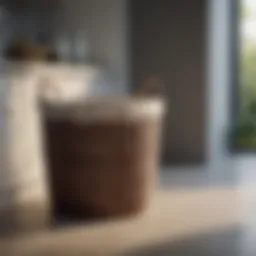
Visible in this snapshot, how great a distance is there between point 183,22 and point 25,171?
58.9 inches

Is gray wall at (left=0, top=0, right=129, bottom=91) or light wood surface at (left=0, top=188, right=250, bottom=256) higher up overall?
gray wall at (left=0, top=0, right=129, bottom=91)

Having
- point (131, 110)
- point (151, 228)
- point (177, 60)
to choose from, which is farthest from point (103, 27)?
point (151, 228)

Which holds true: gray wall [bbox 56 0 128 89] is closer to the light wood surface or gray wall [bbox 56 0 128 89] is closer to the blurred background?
the blurred background

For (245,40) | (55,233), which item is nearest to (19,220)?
(55,233)

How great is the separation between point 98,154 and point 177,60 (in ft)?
5.17

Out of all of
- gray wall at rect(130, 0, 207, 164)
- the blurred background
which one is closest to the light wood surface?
the blurred background

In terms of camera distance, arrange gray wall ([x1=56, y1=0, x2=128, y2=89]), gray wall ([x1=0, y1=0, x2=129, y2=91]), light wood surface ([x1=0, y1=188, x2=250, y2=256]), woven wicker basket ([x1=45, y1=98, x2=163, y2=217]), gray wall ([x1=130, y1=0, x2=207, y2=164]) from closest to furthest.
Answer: light wood surface ([x1=0, y1=188, x2=250, y2=256]), woven wicker basket ([x1=45, y1=98, x2=163, y2=217]), gray wall ([x1=0, y1=0, x2=129, y2=91]), gray wall ([x1=56, y1=0, x2=128, y2=89]), gray wall ([x1=130, y1=0, x2=207, y2=164])

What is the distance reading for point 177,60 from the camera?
356 cm

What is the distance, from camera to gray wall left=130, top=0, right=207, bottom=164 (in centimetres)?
353

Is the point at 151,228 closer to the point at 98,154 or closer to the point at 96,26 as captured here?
the point at 98,154

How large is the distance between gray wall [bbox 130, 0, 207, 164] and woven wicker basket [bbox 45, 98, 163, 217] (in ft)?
Answer: 4.61

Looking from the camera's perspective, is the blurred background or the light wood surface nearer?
the light wood surface

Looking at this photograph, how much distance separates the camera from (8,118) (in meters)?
2.29

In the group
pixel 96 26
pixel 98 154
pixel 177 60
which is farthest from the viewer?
pixel 177 60
